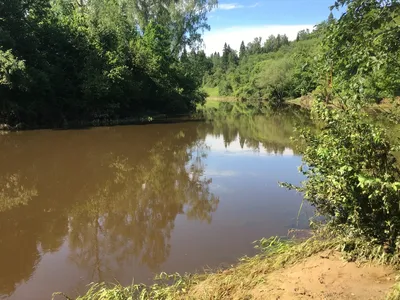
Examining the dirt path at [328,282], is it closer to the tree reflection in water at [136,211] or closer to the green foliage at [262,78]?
the tree reflection in water at [136,211]

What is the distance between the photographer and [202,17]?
3622 cm

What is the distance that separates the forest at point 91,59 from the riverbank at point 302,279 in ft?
60.5

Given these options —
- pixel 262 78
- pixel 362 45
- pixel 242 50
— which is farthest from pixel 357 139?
pixel 242 50

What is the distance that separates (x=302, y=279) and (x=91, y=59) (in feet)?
78.9

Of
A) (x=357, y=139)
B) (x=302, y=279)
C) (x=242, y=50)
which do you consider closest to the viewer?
(x=302, y=279)

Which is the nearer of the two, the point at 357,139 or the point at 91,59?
the point at 357,139

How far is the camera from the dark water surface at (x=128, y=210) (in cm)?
592

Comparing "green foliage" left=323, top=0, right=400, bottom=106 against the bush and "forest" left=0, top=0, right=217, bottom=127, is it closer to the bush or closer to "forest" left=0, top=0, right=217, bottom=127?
the bush

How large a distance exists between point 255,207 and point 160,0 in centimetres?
2974

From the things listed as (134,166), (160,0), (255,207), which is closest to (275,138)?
(134,166)

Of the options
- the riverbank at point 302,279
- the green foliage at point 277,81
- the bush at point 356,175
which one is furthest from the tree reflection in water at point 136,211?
the green foliage at point 277,81

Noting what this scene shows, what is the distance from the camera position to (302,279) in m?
4.11

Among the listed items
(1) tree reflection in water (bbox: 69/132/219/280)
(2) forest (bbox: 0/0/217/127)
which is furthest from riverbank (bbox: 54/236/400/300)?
(2) forest (bbox: 0/0/217/127)

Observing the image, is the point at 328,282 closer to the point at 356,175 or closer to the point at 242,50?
the point at 356,175
